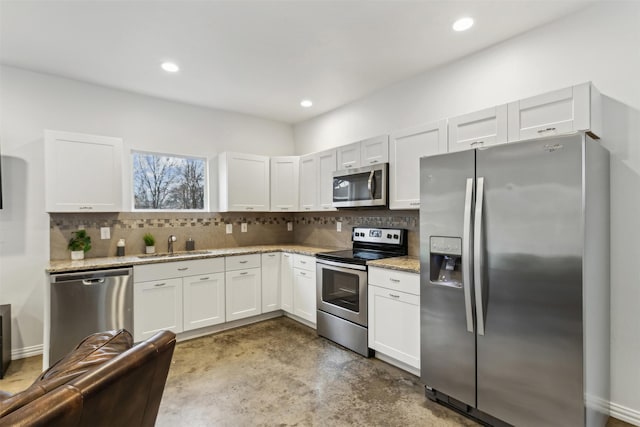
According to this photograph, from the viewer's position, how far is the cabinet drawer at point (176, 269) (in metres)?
3.21

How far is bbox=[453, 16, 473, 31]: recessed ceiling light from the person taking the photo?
2.39m

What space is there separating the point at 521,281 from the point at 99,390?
2.03 metres

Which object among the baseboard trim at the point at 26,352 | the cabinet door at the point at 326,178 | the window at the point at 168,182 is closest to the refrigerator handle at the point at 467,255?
the cabinet door at the point at 326,178

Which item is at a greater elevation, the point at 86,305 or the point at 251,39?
the point at 251,39

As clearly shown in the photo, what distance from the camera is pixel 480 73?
9.43 feet

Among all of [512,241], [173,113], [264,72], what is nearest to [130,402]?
[512,241]

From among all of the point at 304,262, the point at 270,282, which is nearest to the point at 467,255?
the point at 304,262

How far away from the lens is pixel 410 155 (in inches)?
Result: 120

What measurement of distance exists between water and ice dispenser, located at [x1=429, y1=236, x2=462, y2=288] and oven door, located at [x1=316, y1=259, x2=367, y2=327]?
824mm

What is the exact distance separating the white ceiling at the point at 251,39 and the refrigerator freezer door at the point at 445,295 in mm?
1104

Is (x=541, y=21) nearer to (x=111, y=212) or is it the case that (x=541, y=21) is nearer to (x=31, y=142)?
(x=111, y=212)

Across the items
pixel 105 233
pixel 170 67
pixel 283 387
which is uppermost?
pixel 170 67

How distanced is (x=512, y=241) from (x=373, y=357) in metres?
1.78

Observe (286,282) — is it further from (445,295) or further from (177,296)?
(445,295)
